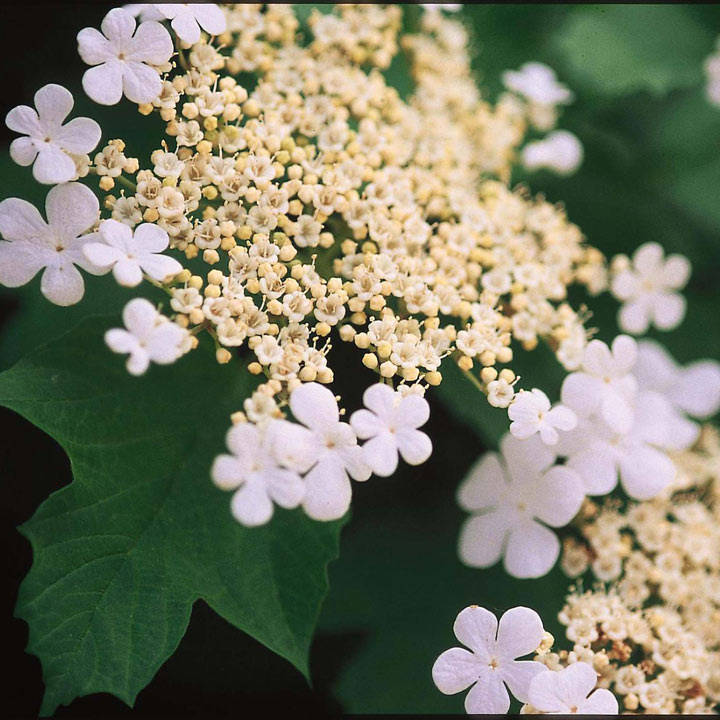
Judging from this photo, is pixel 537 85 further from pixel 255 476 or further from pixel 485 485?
pixel 255 476

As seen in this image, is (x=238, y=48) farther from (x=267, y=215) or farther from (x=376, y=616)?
(x=376, y=616)

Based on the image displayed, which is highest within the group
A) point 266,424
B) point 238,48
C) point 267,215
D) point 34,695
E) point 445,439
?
point 238,48

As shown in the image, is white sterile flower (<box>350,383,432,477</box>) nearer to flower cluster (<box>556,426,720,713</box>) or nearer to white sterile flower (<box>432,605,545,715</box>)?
white sterile flower (<box>432,605,545,715</box>)

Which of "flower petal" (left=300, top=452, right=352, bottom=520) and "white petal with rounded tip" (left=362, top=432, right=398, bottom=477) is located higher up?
"white petal with rounded tip" (left=362, top=432, right=398, bottom=477)

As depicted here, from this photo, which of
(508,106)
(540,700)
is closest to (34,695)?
(540,700)

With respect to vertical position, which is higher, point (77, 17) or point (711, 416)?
point (77, 17)

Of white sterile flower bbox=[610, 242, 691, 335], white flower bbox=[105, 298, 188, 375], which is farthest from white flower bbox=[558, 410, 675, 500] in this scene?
white flower bbox=[105, 298, 188, 375]
